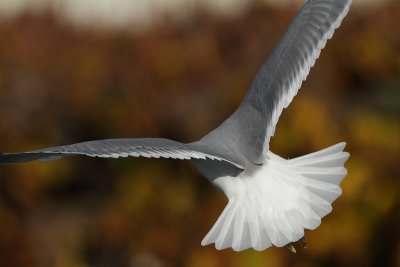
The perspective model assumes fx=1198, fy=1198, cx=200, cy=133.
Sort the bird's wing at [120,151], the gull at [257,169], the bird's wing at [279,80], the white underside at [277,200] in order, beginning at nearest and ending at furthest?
the bird's wing at [120,151]
the gull at [257,169]
the white underside at [277,200]
the bird's wing at [279,80]

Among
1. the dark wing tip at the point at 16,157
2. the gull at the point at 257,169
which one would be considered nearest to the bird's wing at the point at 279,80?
the gull at the point at 257,169

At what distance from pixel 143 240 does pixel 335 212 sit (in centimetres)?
106

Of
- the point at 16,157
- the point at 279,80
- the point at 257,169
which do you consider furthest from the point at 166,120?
the point at 16,157

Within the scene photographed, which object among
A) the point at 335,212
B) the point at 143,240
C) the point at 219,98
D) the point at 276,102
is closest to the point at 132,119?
the point at 219,98

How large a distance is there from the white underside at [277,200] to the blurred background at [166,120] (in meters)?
1.99

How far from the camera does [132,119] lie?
7.43 m

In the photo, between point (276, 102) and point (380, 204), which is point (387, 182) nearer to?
point (380, 204)

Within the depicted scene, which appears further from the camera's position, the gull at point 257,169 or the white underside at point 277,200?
the white underside at point 277,200

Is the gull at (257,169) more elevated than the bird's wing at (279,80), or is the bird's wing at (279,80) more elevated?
the bird's wing at (279,80)

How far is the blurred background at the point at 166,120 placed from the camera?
6.52 metres

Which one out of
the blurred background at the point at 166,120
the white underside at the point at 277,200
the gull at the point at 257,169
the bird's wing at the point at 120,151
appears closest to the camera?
the bird's wing at the point at 120,151

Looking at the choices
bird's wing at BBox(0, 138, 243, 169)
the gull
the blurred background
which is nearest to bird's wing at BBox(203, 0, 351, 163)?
the gull

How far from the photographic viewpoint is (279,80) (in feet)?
14.2

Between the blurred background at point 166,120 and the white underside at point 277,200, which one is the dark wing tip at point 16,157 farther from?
the blurred background at point 166,120
